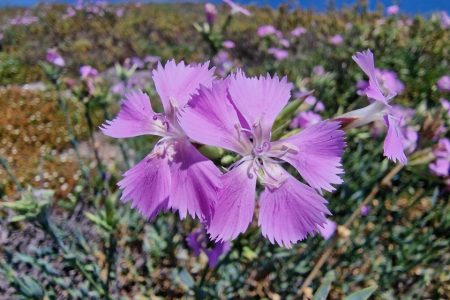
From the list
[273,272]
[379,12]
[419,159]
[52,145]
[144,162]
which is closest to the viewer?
[144,162]

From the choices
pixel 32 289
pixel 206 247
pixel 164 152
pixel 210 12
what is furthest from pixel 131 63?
pixel 164 152

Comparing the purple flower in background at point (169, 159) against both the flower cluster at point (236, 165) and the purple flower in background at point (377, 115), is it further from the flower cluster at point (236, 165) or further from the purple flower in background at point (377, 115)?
the purple flower in background at point (377, 115)

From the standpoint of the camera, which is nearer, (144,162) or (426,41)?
(144,162)

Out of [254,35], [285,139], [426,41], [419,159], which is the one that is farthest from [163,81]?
[254,35]

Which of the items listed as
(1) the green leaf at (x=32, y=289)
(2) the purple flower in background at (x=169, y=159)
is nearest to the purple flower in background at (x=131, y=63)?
(1) the green leaf at (x=32, y=289)

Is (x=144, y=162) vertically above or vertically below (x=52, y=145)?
above

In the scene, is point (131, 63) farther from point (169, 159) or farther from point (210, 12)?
point (169, 159)

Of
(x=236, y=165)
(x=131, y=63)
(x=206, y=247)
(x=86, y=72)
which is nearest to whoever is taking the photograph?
(x=236, y=165)

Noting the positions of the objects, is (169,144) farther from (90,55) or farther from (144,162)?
(90,55)
